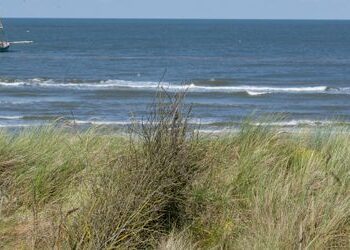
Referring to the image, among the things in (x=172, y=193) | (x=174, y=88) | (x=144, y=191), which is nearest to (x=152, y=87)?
(x=174, y=88)

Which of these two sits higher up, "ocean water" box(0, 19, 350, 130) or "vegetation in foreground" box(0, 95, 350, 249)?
"vegetation in foreground" box(0, 95, 350, 249)

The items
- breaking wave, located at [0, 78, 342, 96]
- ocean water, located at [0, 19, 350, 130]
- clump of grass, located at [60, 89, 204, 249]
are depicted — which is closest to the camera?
clump of grass, located at [60, 89, 204, 249]

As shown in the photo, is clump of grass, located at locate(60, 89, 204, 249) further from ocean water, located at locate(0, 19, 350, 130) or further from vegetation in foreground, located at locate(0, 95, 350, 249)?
ocean water, located at locate(0, 19, 350, 130)

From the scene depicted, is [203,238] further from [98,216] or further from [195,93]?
[195,93]

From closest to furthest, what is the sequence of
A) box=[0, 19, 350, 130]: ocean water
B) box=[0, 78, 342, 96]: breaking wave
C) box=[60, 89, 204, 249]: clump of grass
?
1. box=[60, 89, 204, 249]: clump of grass
2. box=[0, 19, 350, 130]: ocean water
3. box=[0, 78, 342, 96]: breaking wave

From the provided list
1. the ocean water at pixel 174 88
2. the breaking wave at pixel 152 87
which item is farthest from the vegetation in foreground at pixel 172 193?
the breaking wave at pixel 152 87

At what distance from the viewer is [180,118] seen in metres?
5.32

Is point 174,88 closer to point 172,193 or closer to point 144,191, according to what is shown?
point 172,193

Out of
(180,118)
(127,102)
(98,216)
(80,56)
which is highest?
(180,118)

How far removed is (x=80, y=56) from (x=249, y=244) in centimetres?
5916

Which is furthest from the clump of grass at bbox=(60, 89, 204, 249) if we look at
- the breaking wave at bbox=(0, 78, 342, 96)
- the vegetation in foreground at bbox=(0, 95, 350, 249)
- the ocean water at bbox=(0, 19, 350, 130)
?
the breaking wave at bbox=(0, 78, 342, 96)

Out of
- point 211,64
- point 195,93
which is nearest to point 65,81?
point 195,93

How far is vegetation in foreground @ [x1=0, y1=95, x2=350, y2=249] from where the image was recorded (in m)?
4.52

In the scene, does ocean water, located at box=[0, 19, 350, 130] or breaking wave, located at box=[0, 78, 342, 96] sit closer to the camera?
ocean water, located at box=[0, 19, 350, 130]
